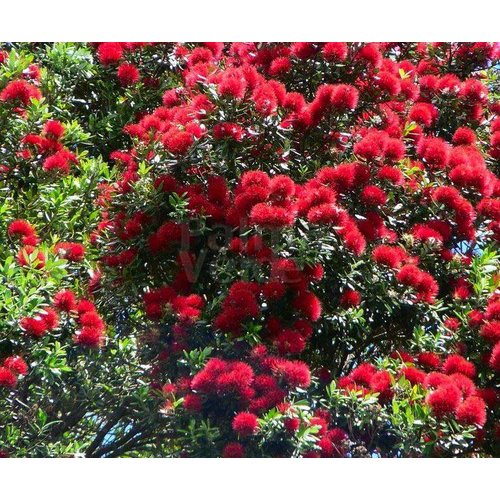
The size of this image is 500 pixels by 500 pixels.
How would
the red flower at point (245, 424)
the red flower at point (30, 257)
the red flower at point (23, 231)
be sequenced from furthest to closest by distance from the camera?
the red flower at point (23, 231)
the red flower at point (30, 257)
the red flower at point (245, 424)

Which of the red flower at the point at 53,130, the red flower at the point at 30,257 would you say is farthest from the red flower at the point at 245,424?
the red flower at the point at 53,130

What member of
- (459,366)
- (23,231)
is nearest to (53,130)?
(23,231)

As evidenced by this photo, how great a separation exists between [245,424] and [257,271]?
2.62 feet

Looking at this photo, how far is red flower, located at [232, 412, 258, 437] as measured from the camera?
354 cm

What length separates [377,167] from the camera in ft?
14.3

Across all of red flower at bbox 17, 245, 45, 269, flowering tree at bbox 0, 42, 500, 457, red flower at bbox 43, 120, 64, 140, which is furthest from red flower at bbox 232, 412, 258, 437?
red flower at bbox 43, 120, 64, 140

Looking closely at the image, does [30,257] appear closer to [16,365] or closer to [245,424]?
[16,365]

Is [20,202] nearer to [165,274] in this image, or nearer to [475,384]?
[165,274]

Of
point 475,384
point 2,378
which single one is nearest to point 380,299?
point 475,384

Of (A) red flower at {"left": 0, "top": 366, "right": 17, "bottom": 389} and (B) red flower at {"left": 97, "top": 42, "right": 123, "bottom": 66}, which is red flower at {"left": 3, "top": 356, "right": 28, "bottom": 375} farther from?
(B) red flower at {"left": 97, "top": 42, "right": 123, "bottom": 66}

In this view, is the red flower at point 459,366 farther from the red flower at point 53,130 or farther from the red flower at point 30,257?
the red flower at point 53,130

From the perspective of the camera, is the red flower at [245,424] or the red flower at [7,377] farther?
the red flower at [7,377]

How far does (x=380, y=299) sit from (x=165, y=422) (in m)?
1.14

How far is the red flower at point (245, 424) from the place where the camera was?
3.54 meters
